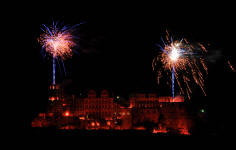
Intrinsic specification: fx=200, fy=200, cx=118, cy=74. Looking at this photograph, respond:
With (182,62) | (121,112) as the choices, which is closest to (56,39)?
(121,112)

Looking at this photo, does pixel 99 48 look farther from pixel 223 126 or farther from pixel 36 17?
pixel 223 126

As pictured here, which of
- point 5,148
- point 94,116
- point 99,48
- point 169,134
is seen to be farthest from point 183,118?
point 5,148

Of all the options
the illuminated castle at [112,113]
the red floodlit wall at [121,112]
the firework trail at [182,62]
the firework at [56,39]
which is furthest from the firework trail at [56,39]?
the firework trail at [182,62]

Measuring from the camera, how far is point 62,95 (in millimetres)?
10039

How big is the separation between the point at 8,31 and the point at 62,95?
3962mm

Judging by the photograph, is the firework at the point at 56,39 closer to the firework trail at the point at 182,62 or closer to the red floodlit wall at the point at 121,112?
the red floodlit wall at the point at 121,112

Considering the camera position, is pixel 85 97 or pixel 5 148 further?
pixel 85 97

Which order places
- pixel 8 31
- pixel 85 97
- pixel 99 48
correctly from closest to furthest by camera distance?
pixel 8 31 → pixel 85 97 → pixel 99 48

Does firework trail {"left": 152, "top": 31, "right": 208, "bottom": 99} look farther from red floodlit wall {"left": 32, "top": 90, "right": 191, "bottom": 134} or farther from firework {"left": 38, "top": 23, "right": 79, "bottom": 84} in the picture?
firework {"left": 38, "top": 23, "right": 79, "bottom": 84}

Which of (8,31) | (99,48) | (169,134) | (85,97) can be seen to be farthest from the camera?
(99,48)

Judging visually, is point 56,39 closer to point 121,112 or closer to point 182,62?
point 121,112

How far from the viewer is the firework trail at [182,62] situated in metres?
10.4

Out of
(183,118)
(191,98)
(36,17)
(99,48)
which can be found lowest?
(183,118)

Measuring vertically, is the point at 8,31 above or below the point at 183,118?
above
